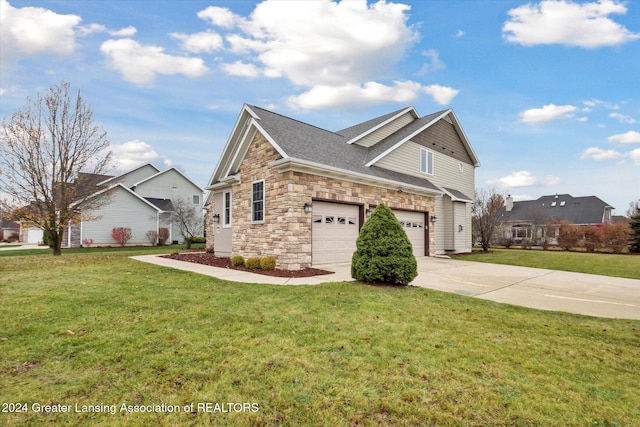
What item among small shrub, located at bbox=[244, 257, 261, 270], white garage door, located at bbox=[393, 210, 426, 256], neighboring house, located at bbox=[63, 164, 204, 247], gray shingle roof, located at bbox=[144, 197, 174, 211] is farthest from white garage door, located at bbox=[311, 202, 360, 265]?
gray shingle roof, located at bbox=[144, 197, 174, 211]

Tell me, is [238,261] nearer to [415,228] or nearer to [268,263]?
[268,263]

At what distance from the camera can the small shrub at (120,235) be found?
26562 millimetres

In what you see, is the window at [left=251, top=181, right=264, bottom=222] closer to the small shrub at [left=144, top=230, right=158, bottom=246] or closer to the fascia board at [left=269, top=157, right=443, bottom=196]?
the fascia board at [left=269, top=157, right=443, bottom=196]

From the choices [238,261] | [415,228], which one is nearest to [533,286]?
[415,228]

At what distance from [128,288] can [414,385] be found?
21.7 feet

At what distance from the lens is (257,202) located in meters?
12.4

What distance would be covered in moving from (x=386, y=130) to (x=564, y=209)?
34.8 metres

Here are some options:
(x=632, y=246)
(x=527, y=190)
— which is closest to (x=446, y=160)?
(x=632, y=246)

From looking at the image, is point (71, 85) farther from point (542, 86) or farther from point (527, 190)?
point (527, 190)

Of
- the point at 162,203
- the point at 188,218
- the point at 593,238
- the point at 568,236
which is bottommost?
the point at 593,238

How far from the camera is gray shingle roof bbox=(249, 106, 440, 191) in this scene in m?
11.7

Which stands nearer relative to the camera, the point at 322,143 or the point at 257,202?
the point at 257,202

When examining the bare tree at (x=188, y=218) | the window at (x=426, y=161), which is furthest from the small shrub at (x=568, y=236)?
the bare tree at (x=188, y=218)

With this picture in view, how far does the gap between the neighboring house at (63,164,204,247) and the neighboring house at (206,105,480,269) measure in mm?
10639
